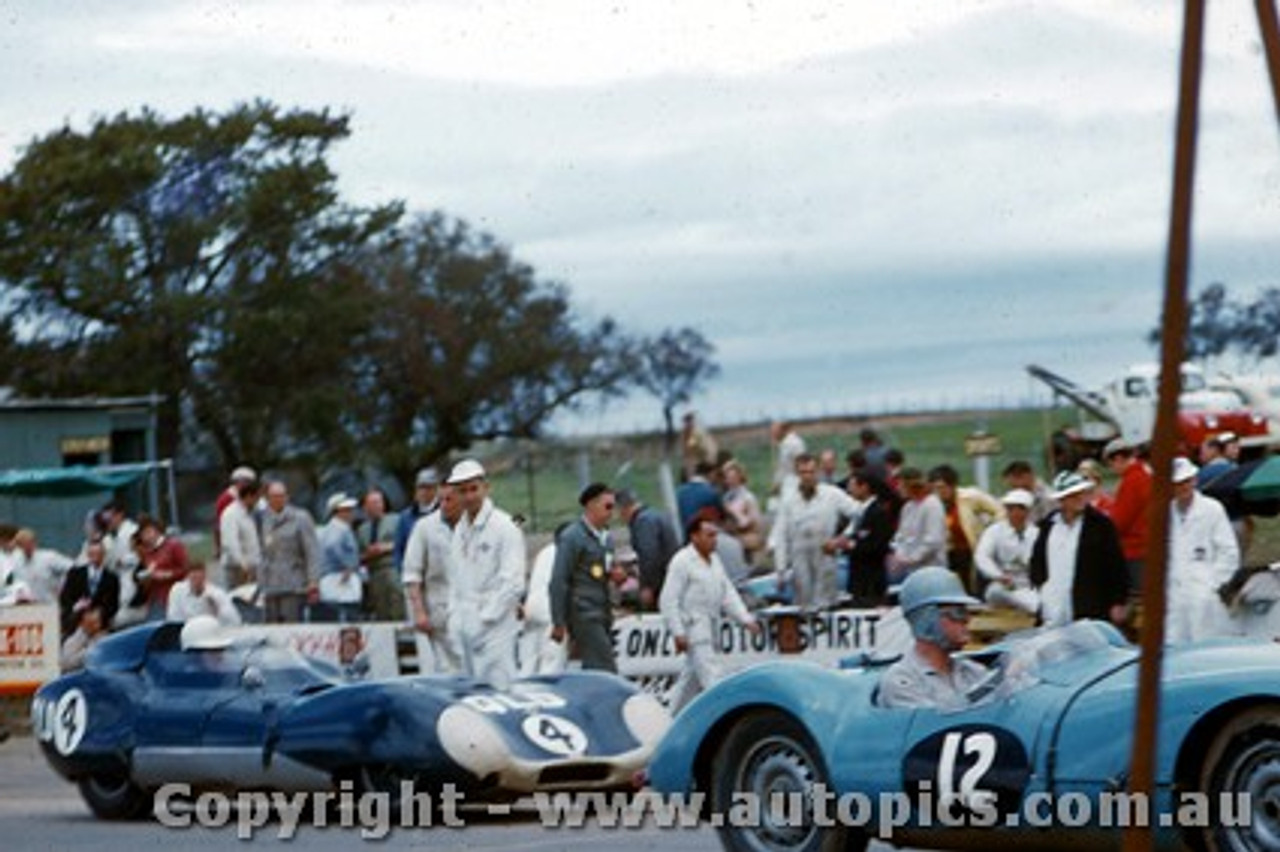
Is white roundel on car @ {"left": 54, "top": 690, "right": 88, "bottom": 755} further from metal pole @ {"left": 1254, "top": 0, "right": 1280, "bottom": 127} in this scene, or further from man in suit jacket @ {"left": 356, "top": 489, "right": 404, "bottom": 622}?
metal pole @ {"left": 1254, "top": 0, "right": 1280, "bottom": 127}

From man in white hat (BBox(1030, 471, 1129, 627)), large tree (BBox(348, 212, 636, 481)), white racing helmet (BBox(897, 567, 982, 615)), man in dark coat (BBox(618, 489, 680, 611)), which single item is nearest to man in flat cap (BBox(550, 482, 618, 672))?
man in dark coat (BBox(618, 489, 680, 611))

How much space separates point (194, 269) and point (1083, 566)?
26976mm

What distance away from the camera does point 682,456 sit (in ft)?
74.4

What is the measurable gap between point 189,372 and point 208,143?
10.2ft

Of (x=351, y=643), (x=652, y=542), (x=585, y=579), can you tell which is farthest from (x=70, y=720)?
(x=652, y=542)

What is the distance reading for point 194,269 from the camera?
4125 centimetres

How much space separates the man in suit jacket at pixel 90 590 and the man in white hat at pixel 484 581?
20.7 ft

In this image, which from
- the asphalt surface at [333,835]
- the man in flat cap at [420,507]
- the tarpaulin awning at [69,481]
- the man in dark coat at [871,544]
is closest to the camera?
the asphalt surface at [333,835]

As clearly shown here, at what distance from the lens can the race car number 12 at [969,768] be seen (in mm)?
10023

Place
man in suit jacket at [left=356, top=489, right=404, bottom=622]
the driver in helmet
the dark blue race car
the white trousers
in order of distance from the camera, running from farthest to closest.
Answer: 1. man in suit jacket at [left=356, top=489, right=404, bottom=622]
2. the white trousers
3. the dark blue race car
4. the driver in helmet

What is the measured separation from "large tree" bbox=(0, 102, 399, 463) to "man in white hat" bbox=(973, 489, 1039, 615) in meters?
23.7

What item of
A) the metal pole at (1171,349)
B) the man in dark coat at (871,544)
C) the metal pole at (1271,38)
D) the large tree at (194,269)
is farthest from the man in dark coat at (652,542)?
the large tree at (194,269)

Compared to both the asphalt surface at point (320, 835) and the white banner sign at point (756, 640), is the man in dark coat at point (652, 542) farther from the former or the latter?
the asphalt surface at point (320, 835)

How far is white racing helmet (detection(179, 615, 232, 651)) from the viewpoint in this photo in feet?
51.4
